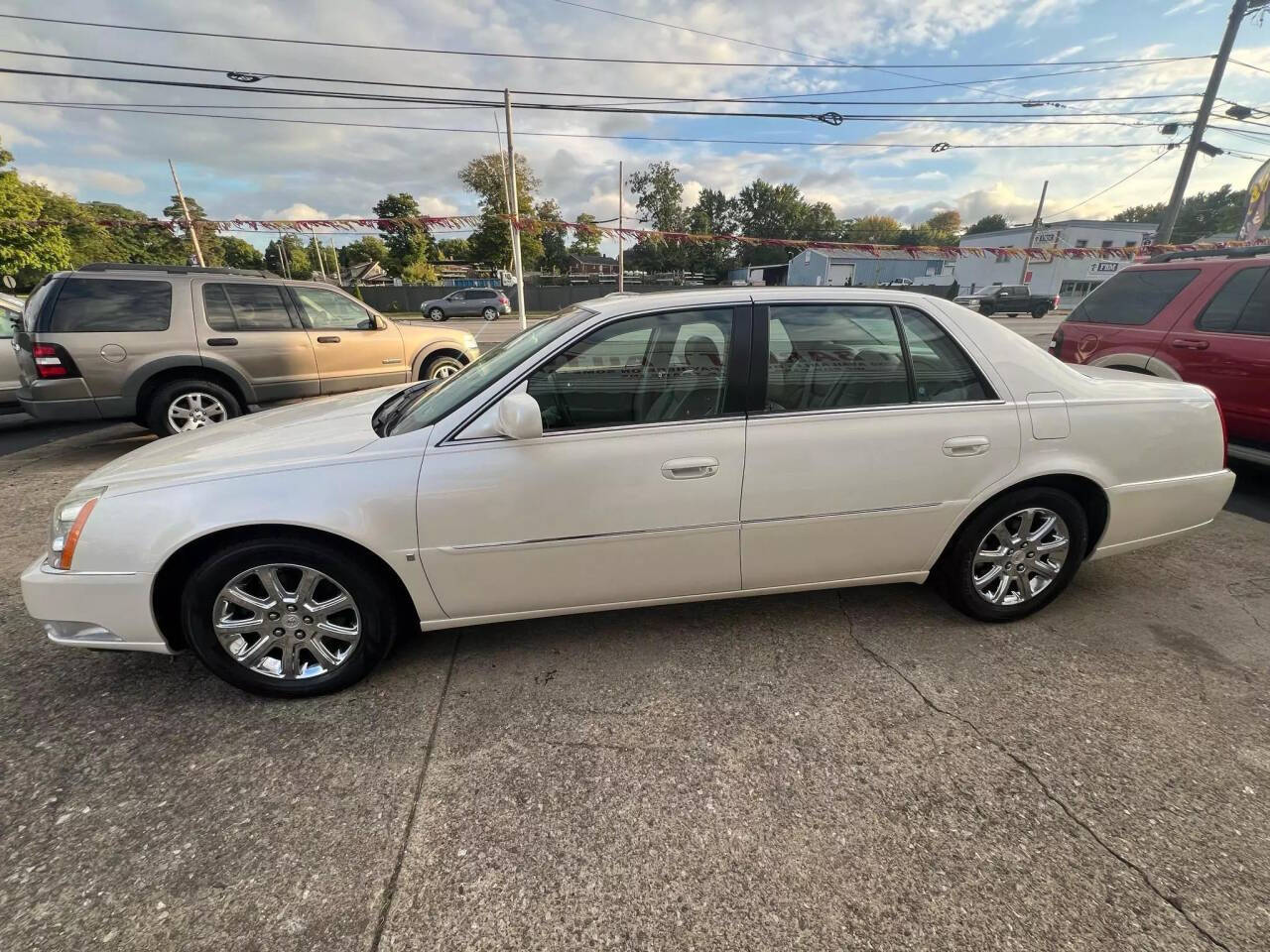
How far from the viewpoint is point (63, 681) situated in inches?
97.9

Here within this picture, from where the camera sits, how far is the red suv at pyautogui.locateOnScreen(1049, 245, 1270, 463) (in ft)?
14.1

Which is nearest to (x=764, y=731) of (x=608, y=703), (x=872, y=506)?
(x=608, y=703)

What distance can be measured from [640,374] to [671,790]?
5.24 feet

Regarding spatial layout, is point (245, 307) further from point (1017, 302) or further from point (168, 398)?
point (1017, 302)

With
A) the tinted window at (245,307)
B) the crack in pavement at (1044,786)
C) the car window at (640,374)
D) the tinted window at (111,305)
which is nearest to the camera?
the crack in pavement at (1044,786)

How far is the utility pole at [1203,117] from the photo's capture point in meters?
13.5

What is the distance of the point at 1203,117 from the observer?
1452 cm

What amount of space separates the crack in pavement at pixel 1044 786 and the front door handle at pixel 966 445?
968mm

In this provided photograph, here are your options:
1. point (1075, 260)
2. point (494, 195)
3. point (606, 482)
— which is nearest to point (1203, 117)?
point (606, 482)

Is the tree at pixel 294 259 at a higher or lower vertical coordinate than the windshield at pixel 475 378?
higher

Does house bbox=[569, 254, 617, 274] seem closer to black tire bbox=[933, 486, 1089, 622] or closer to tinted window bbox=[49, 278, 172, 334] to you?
tinted window bbox=[49, 278, 172, 334]

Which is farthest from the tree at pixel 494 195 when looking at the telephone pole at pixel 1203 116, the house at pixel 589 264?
the telephone pole at pixel 1203 116

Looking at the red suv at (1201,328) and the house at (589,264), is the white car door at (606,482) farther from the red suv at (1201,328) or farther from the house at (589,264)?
the house at (589,264)

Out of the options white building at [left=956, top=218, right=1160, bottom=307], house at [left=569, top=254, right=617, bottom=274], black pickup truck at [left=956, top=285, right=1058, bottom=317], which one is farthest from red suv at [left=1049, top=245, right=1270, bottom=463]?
house at [left=569, top=254, right=617, bottom=274]
